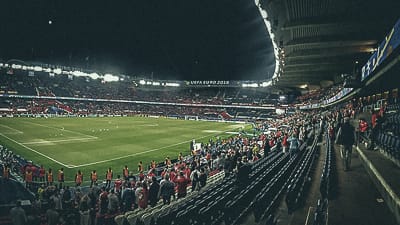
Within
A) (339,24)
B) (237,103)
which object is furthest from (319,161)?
(237,103)

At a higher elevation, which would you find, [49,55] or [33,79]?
[49,55]

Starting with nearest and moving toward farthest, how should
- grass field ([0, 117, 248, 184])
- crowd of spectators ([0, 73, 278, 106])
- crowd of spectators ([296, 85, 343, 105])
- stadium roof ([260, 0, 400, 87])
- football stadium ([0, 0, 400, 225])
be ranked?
football stadium ([0, 0, 400, 225]), stadium roof ([260, 0, 400, 87]), grass field ([0, 117, 248, 184]), crowd of spectators ([296, 85, 343, 105]), crowd of spectators ([0, 73, 278, 106])

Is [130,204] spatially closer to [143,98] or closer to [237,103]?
[237,103]

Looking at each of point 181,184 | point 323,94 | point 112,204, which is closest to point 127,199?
point 112,204

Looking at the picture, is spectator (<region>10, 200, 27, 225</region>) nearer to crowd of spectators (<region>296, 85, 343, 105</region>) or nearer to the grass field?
the grass field

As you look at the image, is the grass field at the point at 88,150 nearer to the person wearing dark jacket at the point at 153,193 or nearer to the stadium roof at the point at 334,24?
the person wearing dark jacket at the point at 153,193

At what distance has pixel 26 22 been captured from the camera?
1987 inches

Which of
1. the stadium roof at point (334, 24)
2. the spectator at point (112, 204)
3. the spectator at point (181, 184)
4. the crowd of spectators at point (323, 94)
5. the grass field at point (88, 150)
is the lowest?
the grass field at point (88, 150)

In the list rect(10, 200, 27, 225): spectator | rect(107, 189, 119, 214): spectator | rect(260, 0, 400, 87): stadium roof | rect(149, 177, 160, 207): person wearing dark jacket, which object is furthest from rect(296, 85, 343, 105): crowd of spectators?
rect(10, 200, 27, 225): spectator

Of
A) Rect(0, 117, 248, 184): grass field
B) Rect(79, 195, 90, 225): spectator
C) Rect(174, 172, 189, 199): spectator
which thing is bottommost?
Rect(0, 117, 248, 184): grass field

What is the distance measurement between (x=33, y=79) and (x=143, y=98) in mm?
34781

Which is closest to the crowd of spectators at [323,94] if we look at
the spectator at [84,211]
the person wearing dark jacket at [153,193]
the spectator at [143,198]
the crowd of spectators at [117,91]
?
the person wearing dark jacket at [153,193]

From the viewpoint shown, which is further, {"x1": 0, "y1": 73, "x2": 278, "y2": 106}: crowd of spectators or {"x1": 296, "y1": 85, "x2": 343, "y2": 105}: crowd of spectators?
{"x1": 0, "y1": 73, "x2": 278, "y2": 106}: crowd of spectators

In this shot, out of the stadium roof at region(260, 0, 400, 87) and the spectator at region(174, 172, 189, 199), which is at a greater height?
the stadium roof at region(260, 0, 400, 87)
